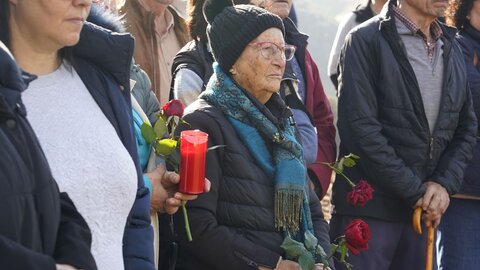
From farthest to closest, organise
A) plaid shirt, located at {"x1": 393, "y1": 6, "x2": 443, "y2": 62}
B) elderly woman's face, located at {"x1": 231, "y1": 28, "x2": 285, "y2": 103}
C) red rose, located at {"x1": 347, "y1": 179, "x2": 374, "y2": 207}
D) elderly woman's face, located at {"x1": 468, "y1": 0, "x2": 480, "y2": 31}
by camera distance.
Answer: elderly woman's face, located at {"x1": 468, "y1": 0, "x2": 480, "y2": 31} → plaid shirt, located at {"x1": 393, "y1": 6, "x2": 443, "y2": 62} → red rose, located at {"x1": 347, "y1": 179, "x2": 374, "y2": 207} → elderly woman's face, located at {"x1": 231, "y1": 28, "x2": 285, "y2": 103}

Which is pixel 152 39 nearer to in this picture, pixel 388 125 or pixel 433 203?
pixel 388 125

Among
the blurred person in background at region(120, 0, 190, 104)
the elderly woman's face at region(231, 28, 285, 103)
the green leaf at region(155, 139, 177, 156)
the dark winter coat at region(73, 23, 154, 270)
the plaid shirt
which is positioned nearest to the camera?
the dark winter coat at region(73, 23, 154, 270)

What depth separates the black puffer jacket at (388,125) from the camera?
5.34 metres

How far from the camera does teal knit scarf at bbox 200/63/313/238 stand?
→ 416 centimetres

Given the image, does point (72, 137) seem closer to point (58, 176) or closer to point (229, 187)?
point (58, 176)

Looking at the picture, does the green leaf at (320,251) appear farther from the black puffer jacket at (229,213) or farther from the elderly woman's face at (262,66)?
the elderly woman's face at (262,66)

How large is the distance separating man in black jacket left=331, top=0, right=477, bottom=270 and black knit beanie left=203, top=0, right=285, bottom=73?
1.08m

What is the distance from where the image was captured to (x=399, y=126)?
5.41 metres

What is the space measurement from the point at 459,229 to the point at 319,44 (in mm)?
13280

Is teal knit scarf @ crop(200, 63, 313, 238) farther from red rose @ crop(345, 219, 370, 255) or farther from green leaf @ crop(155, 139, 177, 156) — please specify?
green leaf @ crop(155, 139, 177, 156)

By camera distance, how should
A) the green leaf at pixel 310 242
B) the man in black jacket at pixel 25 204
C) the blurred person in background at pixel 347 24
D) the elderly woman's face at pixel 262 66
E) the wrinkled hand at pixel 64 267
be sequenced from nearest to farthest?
the man in black jacket at pixel 25 204 → the wrinkled hand at pixel 64 267 → the green leaf at pixel 310 242 → the elderly woman's face at pixel 262 66 → the blurred person in background at pixel 347 24

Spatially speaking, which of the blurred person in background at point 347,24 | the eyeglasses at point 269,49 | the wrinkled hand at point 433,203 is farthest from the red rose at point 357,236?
the blurred person in background at point 347,24

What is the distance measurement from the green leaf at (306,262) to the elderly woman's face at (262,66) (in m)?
0.73

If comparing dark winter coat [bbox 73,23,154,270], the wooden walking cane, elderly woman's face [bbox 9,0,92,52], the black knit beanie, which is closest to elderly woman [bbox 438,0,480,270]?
the wooden walking cane
